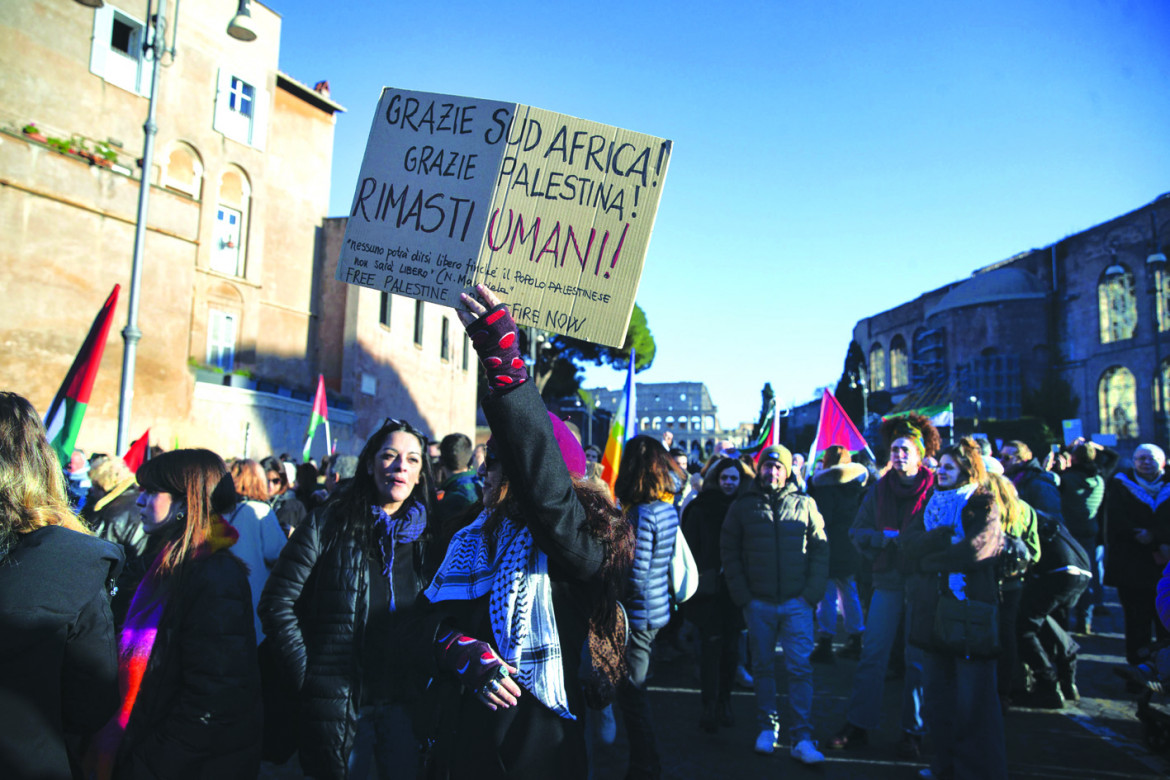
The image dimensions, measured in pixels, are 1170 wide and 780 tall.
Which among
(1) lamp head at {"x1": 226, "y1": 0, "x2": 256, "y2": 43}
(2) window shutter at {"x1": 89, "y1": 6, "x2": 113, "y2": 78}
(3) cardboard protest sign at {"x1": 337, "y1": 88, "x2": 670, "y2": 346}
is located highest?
(2) window shutter at {"x1": 89, "y1": 6, "x2": 113, "y2": 78}

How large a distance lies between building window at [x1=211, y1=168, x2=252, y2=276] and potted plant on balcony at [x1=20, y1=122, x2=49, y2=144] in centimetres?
478

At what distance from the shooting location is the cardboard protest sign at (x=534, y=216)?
2.77 meters

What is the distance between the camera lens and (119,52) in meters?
17.5

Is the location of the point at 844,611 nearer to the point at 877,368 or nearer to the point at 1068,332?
the point at 1068,332

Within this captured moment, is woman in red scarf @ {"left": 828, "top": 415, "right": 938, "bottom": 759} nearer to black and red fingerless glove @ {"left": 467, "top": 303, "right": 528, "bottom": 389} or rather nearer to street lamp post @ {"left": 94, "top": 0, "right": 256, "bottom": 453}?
black and red fingerless glove @ {"left": 467, "top": 303, "right": 528, "bottom": 389}

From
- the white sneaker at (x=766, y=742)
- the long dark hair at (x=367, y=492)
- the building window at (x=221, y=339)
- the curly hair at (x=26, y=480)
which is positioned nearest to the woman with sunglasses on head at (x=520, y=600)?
the curly hair at (x=26, y=480)

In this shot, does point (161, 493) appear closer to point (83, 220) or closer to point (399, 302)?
point (83, 220)

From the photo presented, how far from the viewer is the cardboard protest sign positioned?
2.77m

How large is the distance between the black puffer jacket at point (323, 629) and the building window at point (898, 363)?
66.3 metres

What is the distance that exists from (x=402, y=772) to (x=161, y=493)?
148 cm

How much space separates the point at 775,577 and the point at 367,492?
9.62ft

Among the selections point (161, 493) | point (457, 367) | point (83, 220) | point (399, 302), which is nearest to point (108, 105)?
point (83, 220)

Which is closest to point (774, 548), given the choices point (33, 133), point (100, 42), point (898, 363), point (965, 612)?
point (965, 612)

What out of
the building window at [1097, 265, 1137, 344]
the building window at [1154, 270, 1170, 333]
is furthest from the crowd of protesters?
the building window at [1097, 265, 1137, 344]
